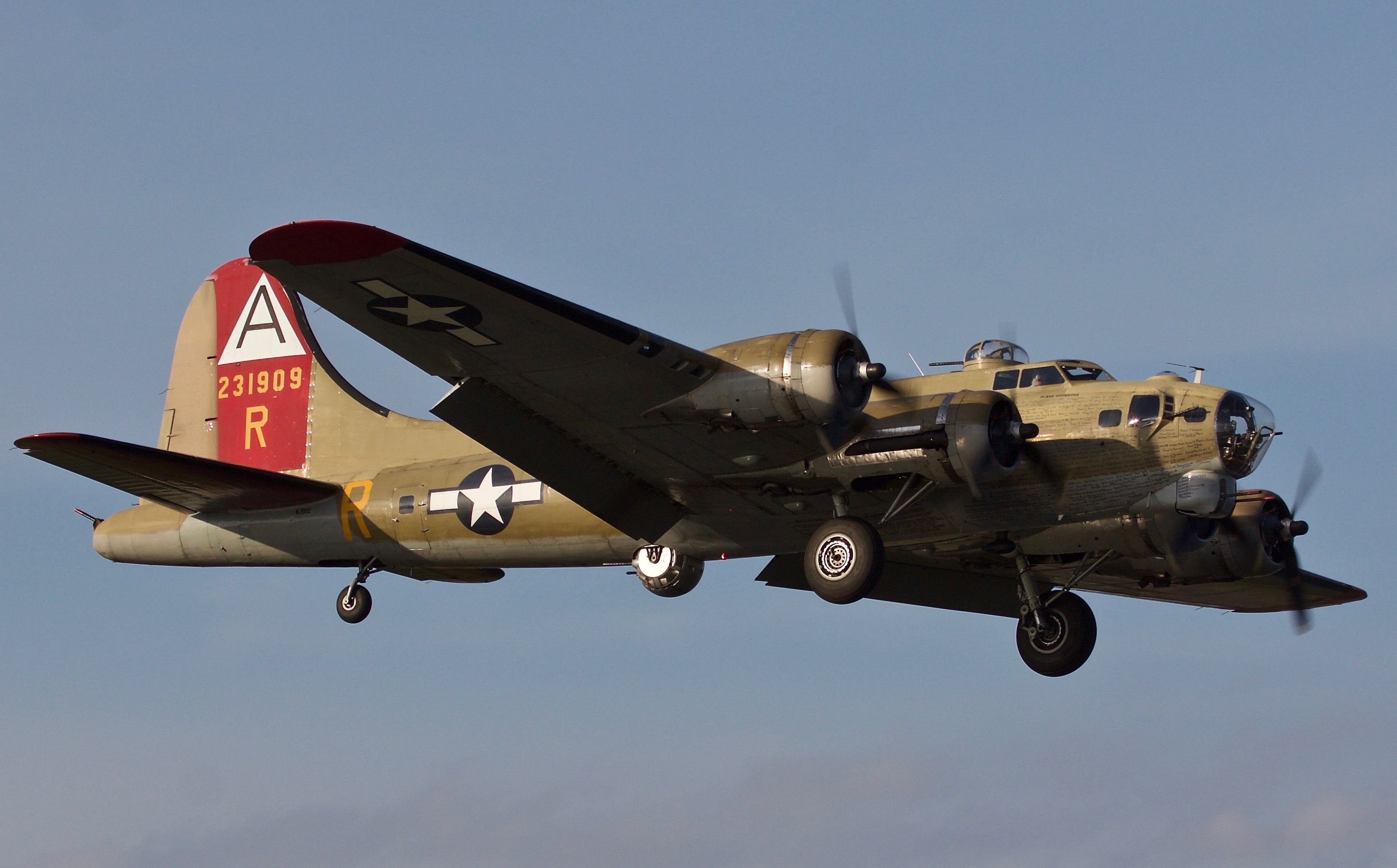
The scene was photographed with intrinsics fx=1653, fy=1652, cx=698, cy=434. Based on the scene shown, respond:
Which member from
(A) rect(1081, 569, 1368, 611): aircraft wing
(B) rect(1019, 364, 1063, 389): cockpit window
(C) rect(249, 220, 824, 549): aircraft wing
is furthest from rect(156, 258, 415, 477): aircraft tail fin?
(A) rect(1081, 569, 1368, 611): aircraft wing

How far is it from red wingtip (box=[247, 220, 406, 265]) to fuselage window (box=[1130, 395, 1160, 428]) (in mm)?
7926

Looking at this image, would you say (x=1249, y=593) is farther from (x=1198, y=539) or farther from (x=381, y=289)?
(x=381, y=289)

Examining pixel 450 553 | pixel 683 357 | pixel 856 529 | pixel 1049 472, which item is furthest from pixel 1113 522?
pixel 450 553

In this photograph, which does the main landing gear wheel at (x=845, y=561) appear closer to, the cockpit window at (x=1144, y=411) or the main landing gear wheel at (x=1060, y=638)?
the cockpit window at (x=1144, y=411)

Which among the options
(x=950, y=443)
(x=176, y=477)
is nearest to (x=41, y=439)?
(x=176, y=477)

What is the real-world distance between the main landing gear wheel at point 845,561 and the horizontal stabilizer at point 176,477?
6812mm

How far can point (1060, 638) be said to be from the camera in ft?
66.6

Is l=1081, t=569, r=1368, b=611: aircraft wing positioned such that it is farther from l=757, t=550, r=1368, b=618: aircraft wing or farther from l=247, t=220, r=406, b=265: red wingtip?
l=247, t=220, r=406, b=265: red wingtip

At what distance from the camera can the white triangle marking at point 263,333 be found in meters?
23.5

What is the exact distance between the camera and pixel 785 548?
773 inches

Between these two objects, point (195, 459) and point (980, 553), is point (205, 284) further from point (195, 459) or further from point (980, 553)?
point (980, 553)

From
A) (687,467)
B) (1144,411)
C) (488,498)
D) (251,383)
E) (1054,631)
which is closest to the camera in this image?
(1144,411)

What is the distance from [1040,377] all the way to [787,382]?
3341 mm

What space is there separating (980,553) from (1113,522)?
188 cm
